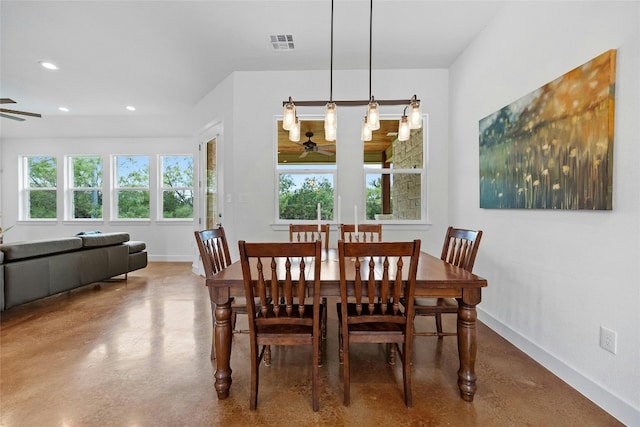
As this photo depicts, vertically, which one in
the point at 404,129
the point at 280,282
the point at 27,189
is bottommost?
the point at 280,282

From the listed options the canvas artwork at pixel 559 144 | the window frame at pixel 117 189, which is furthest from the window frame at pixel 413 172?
the window frame at pixel 117 189

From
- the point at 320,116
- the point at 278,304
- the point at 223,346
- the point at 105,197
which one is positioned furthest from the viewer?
the point at 105,197

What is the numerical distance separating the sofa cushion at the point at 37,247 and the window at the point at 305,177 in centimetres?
245

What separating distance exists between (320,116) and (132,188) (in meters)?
4.71

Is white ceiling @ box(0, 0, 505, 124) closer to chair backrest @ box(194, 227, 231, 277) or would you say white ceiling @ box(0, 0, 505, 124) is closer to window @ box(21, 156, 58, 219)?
chair backrest @ box(194, 227, 231, 277)

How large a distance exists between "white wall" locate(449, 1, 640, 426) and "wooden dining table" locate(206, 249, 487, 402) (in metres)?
0.33

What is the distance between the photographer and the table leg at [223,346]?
5.47 feet

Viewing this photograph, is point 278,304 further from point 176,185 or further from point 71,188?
point 71,188

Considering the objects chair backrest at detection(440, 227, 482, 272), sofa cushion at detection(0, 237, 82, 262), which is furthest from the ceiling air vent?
sofa cushion at detection(0, 237, 82, 262)

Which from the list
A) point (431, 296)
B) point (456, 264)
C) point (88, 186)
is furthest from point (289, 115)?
point (88, 186)

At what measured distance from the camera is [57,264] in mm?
3305

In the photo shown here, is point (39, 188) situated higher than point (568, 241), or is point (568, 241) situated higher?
point (39, 188)

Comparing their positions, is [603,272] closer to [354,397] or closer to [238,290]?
[354,397]

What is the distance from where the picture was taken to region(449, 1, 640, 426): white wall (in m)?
1.53
